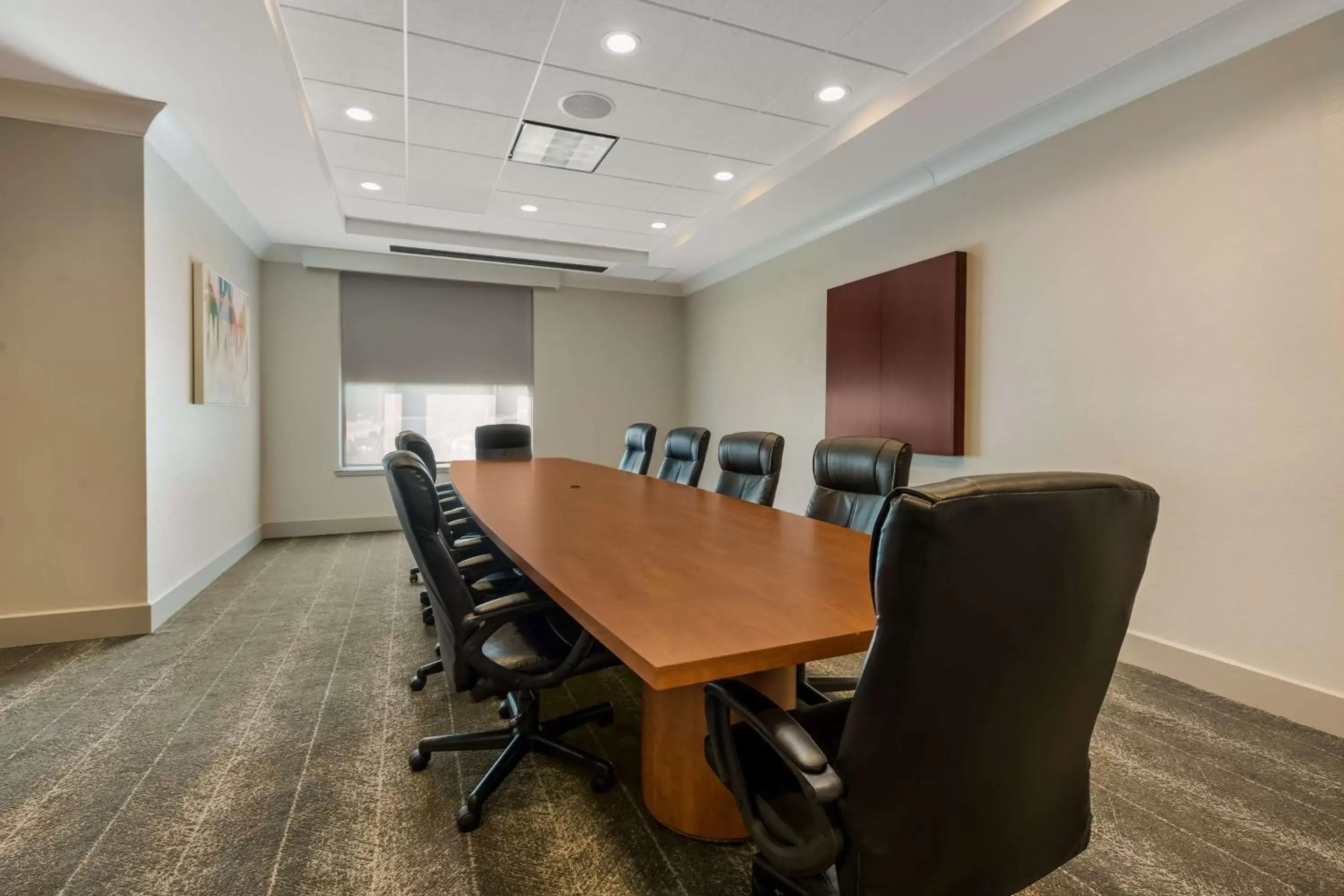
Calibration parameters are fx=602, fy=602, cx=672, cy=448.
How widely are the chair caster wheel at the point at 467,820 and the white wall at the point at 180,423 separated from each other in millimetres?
2749

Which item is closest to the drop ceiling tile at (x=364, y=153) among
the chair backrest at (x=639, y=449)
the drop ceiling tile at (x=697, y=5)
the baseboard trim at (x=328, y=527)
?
the drop ceiling tile at (x=697, y=5)

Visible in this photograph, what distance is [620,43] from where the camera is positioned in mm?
2676

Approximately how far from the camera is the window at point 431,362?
614 cm

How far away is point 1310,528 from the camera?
2.41 meters

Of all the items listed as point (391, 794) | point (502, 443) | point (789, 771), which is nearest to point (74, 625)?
point (391, 794)

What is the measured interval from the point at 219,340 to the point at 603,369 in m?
3.76

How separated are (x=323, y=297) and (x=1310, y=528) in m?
7.16

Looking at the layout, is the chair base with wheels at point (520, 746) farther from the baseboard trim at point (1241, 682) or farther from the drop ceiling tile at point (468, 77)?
the drop ceiling tile at point (468, 77)

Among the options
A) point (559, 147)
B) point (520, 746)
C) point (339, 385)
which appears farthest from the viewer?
point (339, 385)

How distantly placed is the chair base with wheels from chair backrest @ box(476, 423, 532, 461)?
3438mm

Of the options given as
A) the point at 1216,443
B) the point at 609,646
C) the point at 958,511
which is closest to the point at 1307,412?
the point at 1216,443

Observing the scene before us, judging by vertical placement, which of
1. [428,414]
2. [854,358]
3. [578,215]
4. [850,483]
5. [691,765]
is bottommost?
[691,765]

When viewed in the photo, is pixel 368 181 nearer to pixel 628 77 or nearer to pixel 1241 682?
pixel 628 77

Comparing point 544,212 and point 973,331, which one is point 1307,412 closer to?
point 973,331
